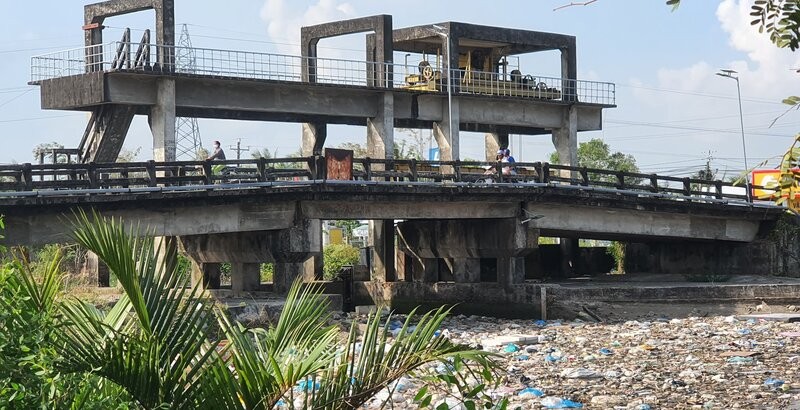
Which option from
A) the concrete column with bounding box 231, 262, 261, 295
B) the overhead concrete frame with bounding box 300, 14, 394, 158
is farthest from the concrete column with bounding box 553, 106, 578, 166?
the concrete column with bounding box 231, 262, 261, 295

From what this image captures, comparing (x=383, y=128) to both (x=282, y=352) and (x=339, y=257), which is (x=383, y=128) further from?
(x=282, y=352)

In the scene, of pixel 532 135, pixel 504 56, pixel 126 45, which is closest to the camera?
pixel 126 45

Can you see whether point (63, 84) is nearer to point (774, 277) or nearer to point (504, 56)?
point (504, 56)

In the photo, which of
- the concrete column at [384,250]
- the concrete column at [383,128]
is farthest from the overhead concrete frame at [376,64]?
the concrete column at [384,250]

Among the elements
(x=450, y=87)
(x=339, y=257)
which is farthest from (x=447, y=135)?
(x=339, y=257)

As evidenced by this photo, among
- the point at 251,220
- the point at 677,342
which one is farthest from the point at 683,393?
the point at 251,220

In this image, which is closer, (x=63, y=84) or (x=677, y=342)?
(x=677, y=342)

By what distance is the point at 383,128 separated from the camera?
44.0 meters

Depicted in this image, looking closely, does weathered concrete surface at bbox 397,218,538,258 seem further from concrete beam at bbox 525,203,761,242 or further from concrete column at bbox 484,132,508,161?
concrete column at bbox 484,132,508,161

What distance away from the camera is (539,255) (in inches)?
1715

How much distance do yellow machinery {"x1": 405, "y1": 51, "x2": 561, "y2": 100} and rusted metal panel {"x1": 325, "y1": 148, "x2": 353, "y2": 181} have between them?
14.2m

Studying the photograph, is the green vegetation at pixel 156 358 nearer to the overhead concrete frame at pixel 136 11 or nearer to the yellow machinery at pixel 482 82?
the overhead concrete frame at pixel 136 11

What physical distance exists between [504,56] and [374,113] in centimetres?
776

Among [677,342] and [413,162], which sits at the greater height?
[413,162]
